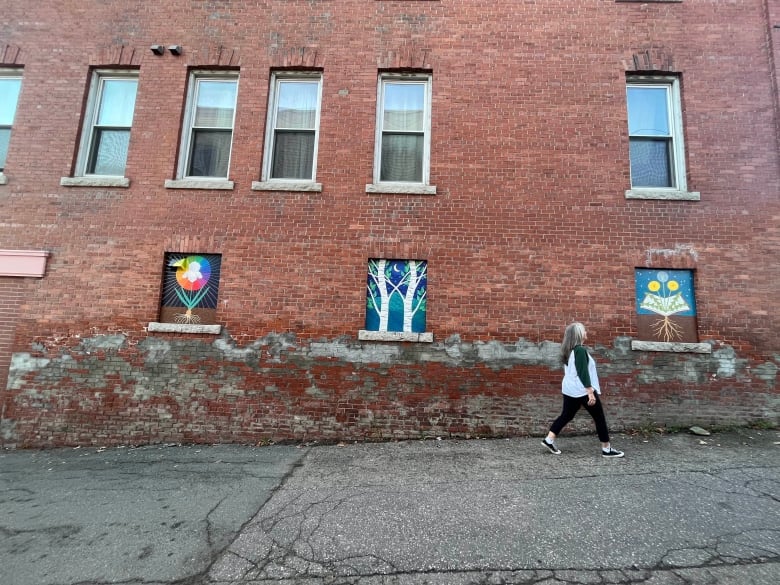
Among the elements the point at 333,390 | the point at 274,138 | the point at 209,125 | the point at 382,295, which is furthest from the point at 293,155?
the point at 333,390

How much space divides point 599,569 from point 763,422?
4.96 metres

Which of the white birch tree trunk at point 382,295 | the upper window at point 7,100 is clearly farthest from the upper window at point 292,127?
the upper window at point 7,100

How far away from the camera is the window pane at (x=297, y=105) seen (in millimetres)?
7305

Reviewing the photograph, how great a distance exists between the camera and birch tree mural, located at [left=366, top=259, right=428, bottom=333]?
21.4 feet

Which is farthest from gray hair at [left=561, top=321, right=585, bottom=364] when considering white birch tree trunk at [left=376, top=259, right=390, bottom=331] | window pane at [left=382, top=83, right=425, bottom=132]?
window pane at [left=382, top=83, right=425, bottom=132]

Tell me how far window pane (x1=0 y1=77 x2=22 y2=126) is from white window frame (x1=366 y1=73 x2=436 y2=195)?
20.8 feet

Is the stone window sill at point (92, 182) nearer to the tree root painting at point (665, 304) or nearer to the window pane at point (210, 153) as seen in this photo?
the window pane at point (210, 153)

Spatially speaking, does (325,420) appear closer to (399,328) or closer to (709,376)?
(399,328)

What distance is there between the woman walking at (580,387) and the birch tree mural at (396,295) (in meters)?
2.18

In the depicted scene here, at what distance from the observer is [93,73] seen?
736cm

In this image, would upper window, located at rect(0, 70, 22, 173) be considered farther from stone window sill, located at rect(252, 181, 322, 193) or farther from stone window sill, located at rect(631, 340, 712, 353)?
stone window sill, located at rect(631, 340, 712, 353)

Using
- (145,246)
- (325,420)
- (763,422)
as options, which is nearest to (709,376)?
(763,422)

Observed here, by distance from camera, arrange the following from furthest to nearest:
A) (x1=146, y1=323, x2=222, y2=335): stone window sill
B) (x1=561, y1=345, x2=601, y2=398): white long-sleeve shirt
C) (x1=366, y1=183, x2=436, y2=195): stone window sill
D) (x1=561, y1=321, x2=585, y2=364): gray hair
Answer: (x1=366, y1=183, x2=436, y2=195): stone window sill → (x1=146, y1=323, x2=222, y2=335): stone window sill → (x1=561, y1=321, x2=585, y2=364): gray hair → (x1=561, y1=345, x2=601, y2=398): white long-sleeve shirt

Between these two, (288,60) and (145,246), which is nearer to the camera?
(145,246)
